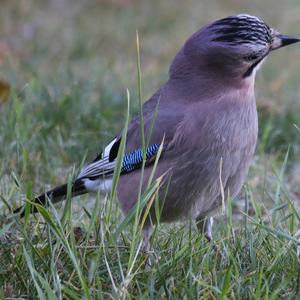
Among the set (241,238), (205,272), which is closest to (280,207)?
(241,238)

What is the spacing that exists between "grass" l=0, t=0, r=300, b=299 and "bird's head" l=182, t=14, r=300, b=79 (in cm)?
48

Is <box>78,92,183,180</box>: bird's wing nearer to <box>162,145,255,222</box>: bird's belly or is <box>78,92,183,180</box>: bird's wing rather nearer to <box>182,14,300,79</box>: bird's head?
<box>162,145,255,222</box>: bird's belly

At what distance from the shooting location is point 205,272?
9.87 feet

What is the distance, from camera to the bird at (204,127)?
3.73 metres

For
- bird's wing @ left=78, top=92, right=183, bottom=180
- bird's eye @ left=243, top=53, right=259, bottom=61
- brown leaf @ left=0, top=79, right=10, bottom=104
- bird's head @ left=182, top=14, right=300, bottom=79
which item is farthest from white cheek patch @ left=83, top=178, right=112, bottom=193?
brown leaf @ left=0, top=79, right=10, bottom=104

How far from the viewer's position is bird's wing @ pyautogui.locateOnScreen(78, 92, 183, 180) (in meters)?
3.83

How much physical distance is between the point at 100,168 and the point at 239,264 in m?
1.21

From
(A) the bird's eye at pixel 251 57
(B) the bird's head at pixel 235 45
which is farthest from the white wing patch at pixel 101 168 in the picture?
(A) the bird's eye at pixel 251 57

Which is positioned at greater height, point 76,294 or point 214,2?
point 76,294

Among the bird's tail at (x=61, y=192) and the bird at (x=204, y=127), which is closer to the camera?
the bird at (x=204, y=127)

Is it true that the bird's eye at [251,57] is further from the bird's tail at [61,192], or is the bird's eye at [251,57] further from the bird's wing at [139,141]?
the bird's tail at [61,192]

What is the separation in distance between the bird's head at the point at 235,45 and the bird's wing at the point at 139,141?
27cm

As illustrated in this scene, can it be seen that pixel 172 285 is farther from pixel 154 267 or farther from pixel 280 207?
pixel 280 207

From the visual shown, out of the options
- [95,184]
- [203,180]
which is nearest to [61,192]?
[95,184]
